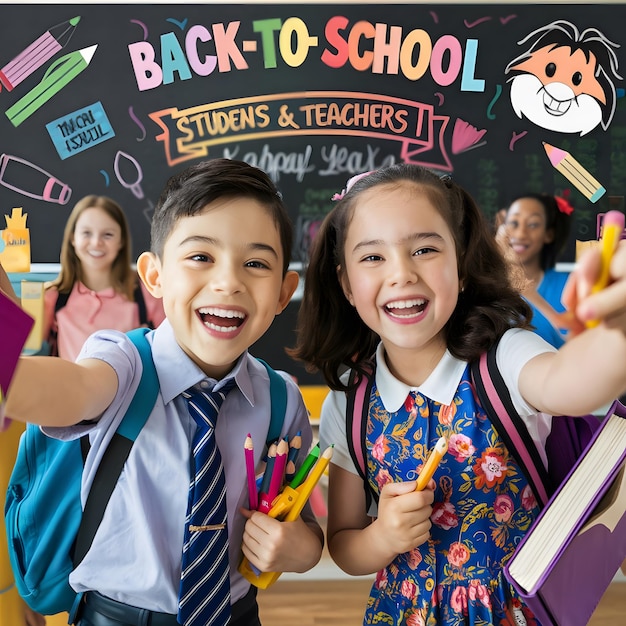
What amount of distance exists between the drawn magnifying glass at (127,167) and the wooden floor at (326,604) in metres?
1.57

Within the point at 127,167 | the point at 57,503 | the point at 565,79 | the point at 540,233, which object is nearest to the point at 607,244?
the point at 57,503

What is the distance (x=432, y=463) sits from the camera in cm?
86

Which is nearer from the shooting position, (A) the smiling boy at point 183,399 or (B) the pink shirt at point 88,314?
(A) the smiling boy at point 183,399

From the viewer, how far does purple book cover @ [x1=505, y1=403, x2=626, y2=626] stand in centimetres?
75

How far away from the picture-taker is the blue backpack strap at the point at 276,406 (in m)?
0.99

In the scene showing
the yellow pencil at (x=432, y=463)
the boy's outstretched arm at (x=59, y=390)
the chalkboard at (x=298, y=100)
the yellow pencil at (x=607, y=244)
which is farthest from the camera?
the chalkboard at (x=298, y=100)

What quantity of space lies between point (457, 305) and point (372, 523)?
346mm

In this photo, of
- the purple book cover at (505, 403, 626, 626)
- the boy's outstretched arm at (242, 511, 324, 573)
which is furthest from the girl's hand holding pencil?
the boy's outstretched arm at (242, 511, 324, 573)

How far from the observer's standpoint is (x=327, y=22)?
288 centimetres

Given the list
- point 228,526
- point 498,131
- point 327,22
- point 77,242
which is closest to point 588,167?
point 498,131

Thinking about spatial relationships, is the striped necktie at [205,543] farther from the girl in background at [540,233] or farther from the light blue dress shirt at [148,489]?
the girl in background at [540,233]

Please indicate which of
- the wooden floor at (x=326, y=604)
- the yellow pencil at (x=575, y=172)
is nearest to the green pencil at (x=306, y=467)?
the wooden floor at (x=326, y=604)

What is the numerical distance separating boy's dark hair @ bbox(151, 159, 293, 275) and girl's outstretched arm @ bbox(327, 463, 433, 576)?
330 millimetres

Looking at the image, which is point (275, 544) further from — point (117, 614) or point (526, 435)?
point (526, 435)
